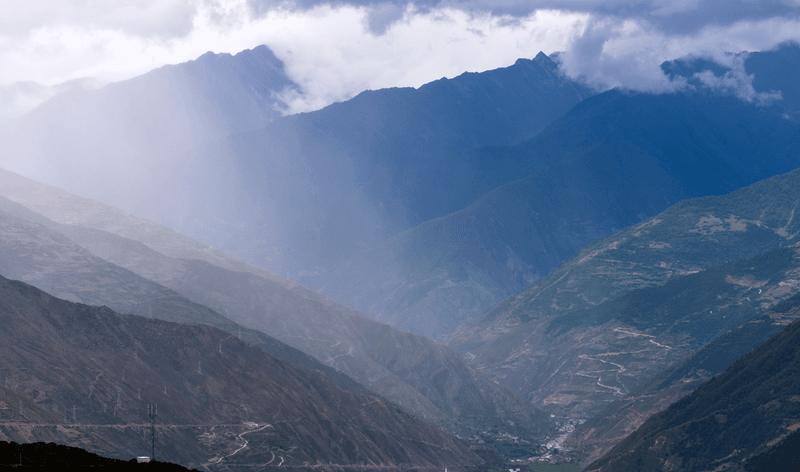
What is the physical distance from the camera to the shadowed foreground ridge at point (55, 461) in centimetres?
7419

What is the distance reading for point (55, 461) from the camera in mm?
76625

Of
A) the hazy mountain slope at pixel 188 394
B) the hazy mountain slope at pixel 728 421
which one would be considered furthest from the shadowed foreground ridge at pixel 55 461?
the hazy mountain slope at pixel 728 421

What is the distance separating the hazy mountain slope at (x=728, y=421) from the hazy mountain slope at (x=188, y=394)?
131ft

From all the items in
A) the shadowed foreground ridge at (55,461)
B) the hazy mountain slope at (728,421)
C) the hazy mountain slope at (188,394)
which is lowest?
the hazy mountain slope at (728,421)

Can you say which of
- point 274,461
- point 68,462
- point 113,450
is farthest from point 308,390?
point 68,462

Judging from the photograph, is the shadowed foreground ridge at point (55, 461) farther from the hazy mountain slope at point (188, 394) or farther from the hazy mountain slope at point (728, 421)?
the hazy mountain slope at point (728, 421)

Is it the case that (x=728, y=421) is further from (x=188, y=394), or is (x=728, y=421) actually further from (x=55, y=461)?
(x=55, y=461)

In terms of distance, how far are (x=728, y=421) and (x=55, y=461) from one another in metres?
117

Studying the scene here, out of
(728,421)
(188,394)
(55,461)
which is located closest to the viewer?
(55,461)

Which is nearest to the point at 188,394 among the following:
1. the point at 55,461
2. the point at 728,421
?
the point at 55,461

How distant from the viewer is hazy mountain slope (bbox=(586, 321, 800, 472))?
146 meters

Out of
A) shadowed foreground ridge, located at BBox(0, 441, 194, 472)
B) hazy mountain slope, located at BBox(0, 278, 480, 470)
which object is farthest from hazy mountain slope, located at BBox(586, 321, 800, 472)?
shadowed foreground ridge, located at BBox(0, 441, 194, 472)

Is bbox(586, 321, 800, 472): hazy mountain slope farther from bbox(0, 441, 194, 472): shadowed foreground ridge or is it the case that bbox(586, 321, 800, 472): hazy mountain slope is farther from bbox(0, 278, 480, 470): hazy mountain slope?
bbox(0, 441, 194, 472): shadowed foreground ridge

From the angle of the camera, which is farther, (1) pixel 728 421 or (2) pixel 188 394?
(1) pixel 728 421
